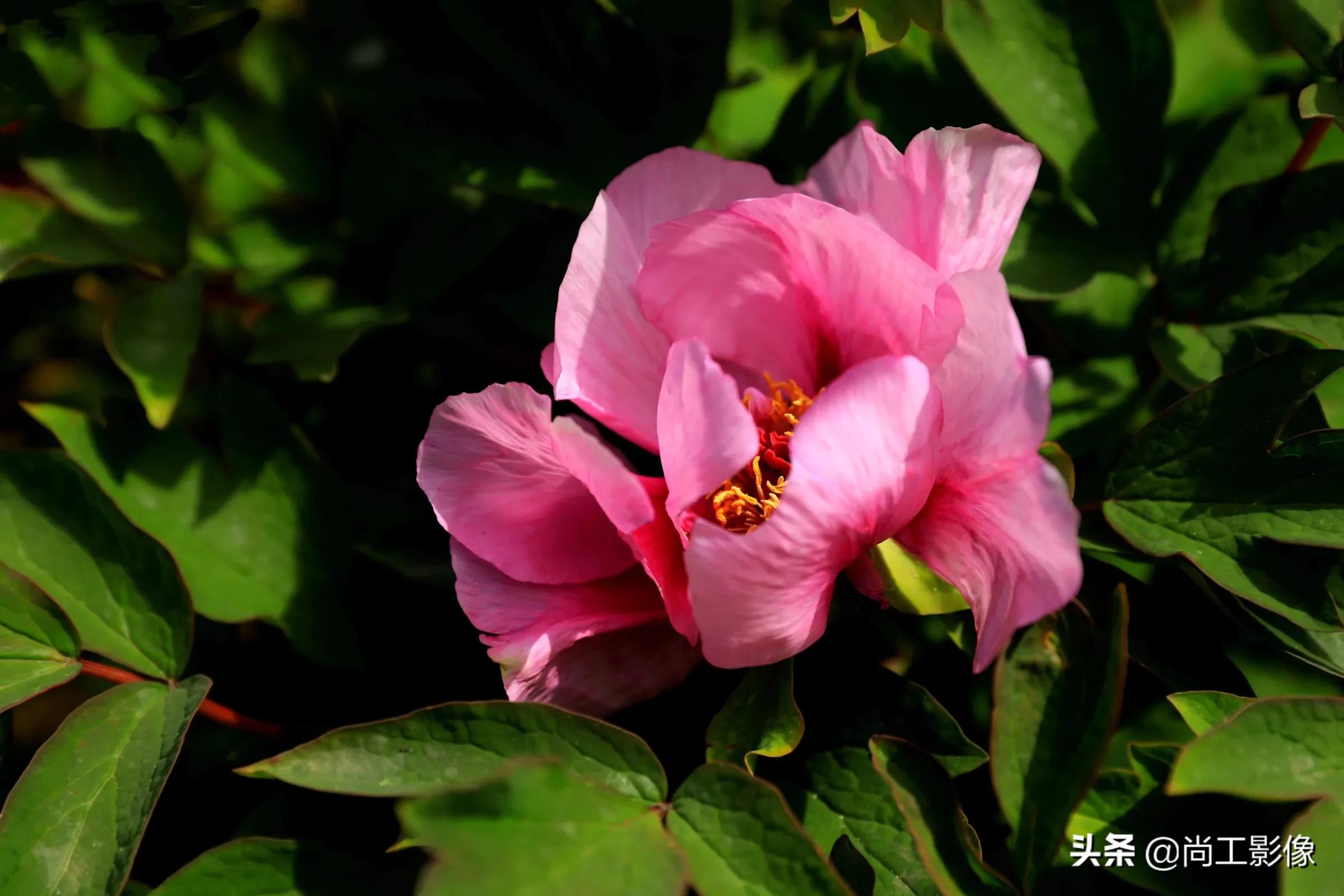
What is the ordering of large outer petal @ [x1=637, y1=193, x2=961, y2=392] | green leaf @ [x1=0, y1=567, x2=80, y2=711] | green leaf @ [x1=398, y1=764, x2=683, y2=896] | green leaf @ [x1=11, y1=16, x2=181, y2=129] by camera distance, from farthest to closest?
green leaf @ [x1=11, y1=16, x2=181, y2=129] → green leaf @ [x1=0, y1=567, x2=80, y2=711] → large outer petal @ [x1=637, y1=193, x2=961, y2=392] → green leaf @ [x1=398, y1=764, x2=683, y2=896]

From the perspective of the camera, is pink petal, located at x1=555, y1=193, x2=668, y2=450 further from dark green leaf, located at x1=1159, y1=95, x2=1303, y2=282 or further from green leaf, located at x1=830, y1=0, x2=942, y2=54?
dark green leaf, located at x1=1159, y1=95, x2=1303, y2=282

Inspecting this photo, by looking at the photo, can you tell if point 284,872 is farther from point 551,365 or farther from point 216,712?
point 551,365

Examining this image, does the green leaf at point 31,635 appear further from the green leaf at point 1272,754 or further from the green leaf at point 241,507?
Result: the green leaf at point 1272,754

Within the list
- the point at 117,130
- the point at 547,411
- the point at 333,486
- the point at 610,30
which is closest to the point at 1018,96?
the point at 610,30

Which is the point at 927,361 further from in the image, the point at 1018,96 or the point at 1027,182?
the point at 1018,96

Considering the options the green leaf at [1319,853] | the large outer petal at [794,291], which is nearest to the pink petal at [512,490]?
the large outer petal at [794,291]

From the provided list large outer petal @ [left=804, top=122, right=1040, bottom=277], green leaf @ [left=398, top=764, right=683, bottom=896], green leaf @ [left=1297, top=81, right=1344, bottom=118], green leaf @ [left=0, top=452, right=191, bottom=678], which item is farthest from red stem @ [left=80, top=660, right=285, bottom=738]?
green leaf @ [left=1297, top=81, right=1344, bottom=118]
